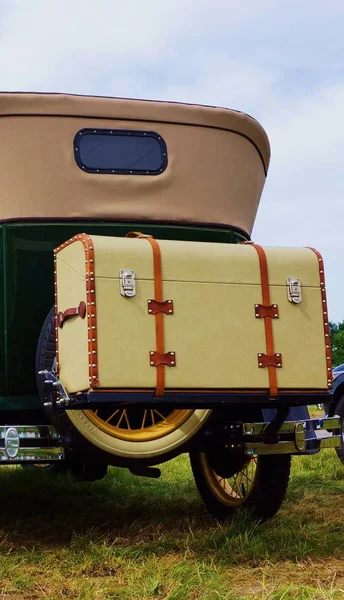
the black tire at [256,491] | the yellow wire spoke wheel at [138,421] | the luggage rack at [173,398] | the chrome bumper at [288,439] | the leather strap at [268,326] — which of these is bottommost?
the black tire at [256,491]

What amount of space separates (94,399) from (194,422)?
1.04 m

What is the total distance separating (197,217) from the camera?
5.34m

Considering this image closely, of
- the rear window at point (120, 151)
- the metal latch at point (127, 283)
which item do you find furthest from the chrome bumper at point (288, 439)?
the rear window at point (120, 151)

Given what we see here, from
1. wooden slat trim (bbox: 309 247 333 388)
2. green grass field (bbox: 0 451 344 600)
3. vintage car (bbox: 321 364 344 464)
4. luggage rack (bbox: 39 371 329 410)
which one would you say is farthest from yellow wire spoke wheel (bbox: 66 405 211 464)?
vintage car (bbox: 321 364 344 464)

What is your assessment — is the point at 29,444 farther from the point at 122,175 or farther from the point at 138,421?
the point at 122,175

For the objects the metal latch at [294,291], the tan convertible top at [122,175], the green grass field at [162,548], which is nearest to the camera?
the green grass field at [162,548]

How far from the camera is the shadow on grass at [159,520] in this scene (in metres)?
4.55

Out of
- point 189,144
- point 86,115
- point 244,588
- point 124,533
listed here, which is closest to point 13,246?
point 86,115

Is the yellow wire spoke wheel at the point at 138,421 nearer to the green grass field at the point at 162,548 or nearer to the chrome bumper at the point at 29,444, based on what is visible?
the chrome bumper at the point at 29,444

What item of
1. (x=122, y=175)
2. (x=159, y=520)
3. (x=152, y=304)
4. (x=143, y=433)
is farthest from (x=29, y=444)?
(x=122, y=175)

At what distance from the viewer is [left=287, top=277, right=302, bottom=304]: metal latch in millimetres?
4402

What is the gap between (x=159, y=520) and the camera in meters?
5.57

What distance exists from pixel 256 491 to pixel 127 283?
1.80 metres

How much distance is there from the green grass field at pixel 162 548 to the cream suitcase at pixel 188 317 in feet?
2.75
